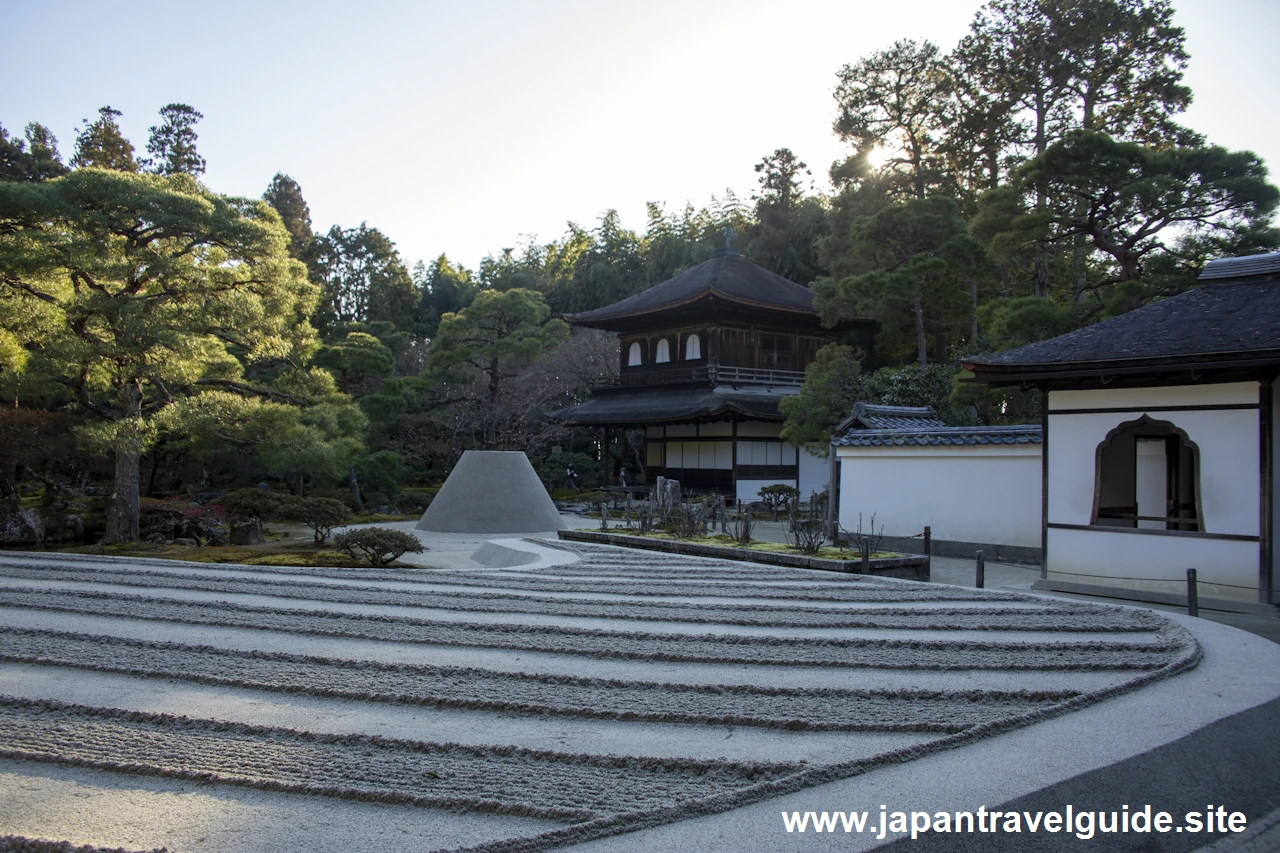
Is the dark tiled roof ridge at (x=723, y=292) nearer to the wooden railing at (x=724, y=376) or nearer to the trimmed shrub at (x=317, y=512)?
the wooden railing at (x=724, y=376)

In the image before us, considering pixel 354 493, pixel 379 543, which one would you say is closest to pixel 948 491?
pixel 379 543

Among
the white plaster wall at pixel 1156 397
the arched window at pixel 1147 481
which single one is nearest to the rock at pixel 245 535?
the white plaster wall at pixel 1156 397

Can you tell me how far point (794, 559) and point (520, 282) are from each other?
1260 inches

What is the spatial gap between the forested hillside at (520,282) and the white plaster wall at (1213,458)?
4.82 metres

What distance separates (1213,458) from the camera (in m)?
8.47

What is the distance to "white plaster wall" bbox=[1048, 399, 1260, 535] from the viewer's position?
824 cm

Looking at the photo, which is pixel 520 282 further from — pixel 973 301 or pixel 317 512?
pixel 317 512

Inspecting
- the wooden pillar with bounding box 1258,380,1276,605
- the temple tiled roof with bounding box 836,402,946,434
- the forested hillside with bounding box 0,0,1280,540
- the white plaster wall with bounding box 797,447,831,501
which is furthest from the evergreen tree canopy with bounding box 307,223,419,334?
the wooden pillar with bounding box 1258,380,1276,605

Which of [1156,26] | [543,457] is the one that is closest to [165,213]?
[543,457]

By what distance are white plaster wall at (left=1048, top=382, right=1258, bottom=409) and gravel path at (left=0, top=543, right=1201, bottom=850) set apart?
259cm

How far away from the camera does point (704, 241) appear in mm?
39094

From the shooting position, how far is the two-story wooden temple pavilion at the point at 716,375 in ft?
73.6

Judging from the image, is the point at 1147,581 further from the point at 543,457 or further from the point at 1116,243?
the point at 543,457

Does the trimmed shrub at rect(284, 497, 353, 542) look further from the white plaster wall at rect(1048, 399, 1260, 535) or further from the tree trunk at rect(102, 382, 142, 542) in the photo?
the white plaster wall at rect(1048, 399, 1260, 535)
